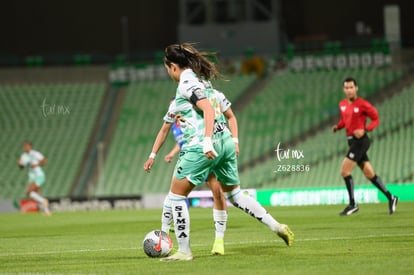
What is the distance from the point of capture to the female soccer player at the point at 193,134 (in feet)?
33.7

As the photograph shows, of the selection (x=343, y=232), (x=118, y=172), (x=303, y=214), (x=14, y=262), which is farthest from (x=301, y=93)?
(x=14, y=262)

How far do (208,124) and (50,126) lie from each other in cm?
2679

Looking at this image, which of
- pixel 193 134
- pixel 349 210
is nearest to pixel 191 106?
pixel 193 134

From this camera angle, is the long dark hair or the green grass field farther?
the long dark hair

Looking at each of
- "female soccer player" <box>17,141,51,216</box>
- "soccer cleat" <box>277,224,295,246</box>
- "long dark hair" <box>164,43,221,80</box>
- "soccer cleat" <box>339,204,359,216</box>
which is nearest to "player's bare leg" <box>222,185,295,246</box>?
"soccer cleat" <box>277,224,295,246</box>

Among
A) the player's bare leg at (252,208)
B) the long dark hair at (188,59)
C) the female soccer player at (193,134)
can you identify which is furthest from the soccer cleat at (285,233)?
the long dark hair at (188,59)

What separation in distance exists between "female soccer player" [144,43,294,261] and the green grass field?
22.4 inches

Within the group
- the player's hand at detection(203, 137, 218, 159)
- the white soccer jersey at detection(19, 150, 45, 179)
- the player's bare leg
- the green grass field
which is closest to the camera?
the green grass field

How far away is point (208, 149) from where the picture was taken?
32.6ft

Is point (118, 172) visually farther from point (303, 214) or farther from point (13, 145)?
point (303, 214)

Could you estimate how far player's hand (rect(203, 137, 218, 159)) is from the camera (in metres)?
9.93

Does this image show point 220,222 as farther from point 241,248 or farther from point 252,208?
point 241,248

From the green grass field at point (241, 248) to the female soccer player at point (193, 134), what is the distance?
1.87 feet

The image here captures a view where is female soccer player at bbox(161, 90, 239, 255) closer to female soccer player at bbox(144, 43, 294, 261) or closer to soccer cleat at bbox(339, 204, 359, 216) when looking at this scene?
female soccer player at bbox(144, 43, 294, 261)
